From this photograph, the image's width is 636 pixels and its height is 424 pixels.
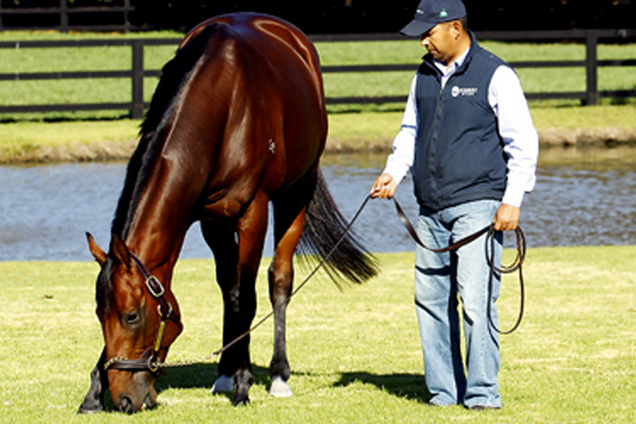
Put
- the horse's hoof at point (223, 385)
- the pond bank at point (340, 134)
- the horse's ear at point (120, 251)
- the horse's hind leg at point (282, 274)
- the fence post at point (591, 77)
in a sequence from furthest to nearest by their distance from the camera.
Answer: the fence post at point (591, 77) → the pond bank at point (340, 134) → the horse's hind leg at point (282, 274) → the horse's hoof at point (223, 385) → the horse's ear at point (120, 251)

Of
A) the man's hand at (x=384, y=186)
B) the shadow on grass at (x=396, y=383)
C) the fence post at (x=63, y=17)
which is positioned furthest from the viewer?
the fence post at (x=63, y=17)

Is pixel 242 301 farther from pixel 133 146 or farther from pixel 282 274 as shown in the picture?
pixel 133 146

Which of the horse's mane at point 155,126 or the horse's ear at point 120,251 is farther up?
the horse's mane at point 155,126

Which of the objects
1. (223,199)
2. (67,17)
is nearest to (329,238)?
(223,199)

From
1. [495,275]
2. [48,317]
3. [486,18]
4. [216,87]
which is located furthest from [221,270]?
[486,18]

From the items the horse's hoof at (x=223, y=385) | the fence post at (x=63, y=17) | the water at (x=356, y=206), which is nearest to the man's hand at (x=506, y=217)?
the horse's hoof at (x=223, y=385)

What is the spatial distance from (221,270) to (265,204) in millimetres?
775

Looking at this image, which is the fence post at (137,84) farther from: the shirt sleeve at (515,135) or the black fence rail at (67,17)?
the black fence rail at (67,17)

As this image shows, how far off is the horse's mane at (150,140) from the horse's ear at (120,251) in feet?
0.24

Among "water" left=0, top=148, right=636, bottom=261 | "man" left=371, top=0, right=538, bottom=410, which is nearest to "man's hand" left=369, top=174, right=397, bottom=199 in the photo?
"man" left=371, top=0, right=538, bottom=410

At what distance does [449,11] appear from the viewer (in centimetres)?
564

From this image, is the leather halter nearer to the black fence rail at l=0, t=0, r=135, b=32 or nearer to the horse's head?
the horse's head

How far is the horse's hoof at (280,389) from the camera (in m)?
6.57

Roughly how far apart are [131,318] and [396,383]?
1951 millimetres
